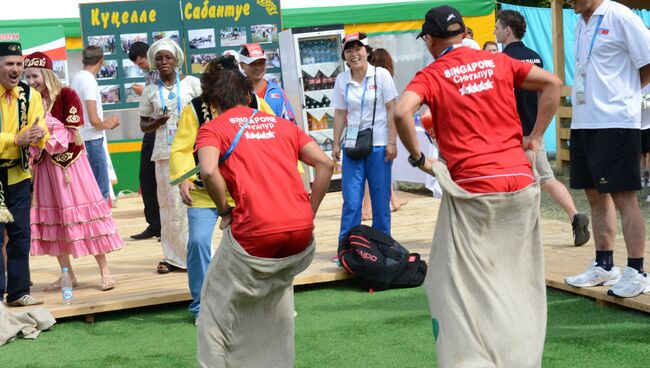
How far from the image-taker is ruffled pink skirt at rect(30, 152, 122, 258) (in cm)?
723

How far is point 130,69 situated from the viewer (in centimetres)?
1414

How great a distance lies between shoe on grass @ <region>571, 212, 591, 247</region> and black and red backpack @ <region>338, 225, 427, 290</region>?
1.49 metres

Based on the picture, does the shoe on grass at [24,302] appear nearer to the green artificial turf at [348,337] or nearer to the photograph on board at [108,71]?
the green artificial turf at [348,337]

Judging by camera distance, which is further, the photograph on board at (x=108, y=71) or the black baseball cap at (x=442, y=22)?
the photograph on board at (x=108, y=71)

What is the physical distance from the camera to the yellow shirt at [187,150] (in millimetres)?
5836

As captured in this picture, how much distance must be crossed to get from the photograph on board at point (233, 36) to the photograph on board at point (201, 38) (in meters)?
0.15

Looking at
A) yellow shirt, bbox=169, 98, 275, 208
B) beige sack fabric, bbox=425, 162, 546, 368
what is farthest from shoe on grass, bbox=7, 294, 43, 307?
beige sack fabric, bbox=425, 162, 546, 368

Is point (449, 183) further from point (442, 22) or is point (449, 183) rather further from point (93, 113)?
point (93, 113)

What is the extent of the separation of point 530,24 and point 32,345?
520 inches

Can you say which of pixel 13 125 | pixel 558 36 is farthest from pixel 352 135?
pixel 558 36

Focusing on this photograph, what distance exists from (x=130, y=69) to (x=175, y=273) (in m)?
6.79

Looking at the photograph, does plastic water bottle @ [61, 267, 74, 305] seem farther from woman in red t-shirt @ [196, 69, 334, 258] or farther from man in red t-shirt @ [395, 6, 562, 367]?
man in red t-shirt @ [395, 6, 562, 367]

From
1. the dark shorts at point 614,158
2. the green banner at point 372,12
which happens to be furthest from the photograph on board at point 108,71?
the dark shorts at point 614,158

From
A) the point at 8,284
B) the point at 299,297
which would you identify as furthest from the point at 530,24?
the point at 8,284
